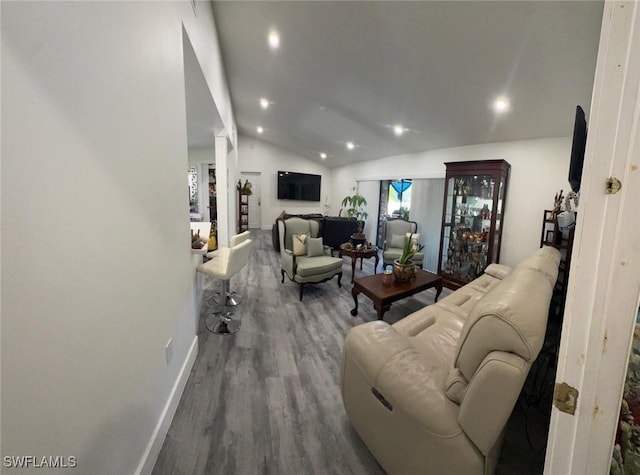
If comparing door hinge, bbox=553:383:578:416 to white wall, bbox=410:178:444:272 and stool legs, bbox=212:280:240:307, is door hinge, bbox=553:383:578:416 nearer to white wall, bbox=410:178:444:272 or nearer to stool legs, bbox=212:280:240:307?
stool legs, bbox=212:280:240:307

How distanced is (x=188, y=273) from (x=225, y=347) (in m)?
0.78

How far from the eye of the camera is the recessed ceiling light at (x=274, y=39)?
2787 mm

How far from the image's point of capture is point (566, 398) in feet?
1.69

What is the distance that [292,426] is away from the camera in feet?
5.05

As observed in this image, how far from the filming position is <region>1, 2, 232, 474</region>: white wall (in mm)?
597

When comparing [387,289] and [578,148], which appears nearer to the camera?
[578,148]

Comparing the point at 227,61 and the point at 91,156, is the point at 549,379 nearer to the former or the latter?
the point at 91,156

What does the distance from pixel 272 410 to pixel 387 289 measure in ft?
5.31

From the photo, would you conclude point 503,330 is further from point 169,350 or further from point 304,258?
point 304,258

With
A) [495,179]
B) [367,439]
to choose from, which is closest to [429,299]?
[495,179]

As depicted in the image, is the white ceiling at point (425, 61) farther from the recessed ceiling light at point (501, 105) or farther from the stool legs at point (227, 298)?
the stool legs at point (227, 298)

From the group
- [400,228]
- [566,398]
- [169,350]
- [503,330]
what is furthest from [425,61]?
[169,350]

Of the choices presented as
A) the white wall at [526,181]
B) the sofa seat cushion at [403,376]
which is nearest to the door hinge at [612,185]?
the sofa seat cushion at [403,376]

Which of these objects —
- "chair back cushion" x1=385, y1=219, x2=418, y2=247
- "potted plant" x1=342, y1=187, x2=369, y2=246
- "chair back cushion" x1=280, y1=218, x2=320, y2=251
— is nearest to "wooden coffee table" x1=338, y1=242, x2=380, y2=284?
"potted plant" x1=342, y1=187, x2=369, y2=246
